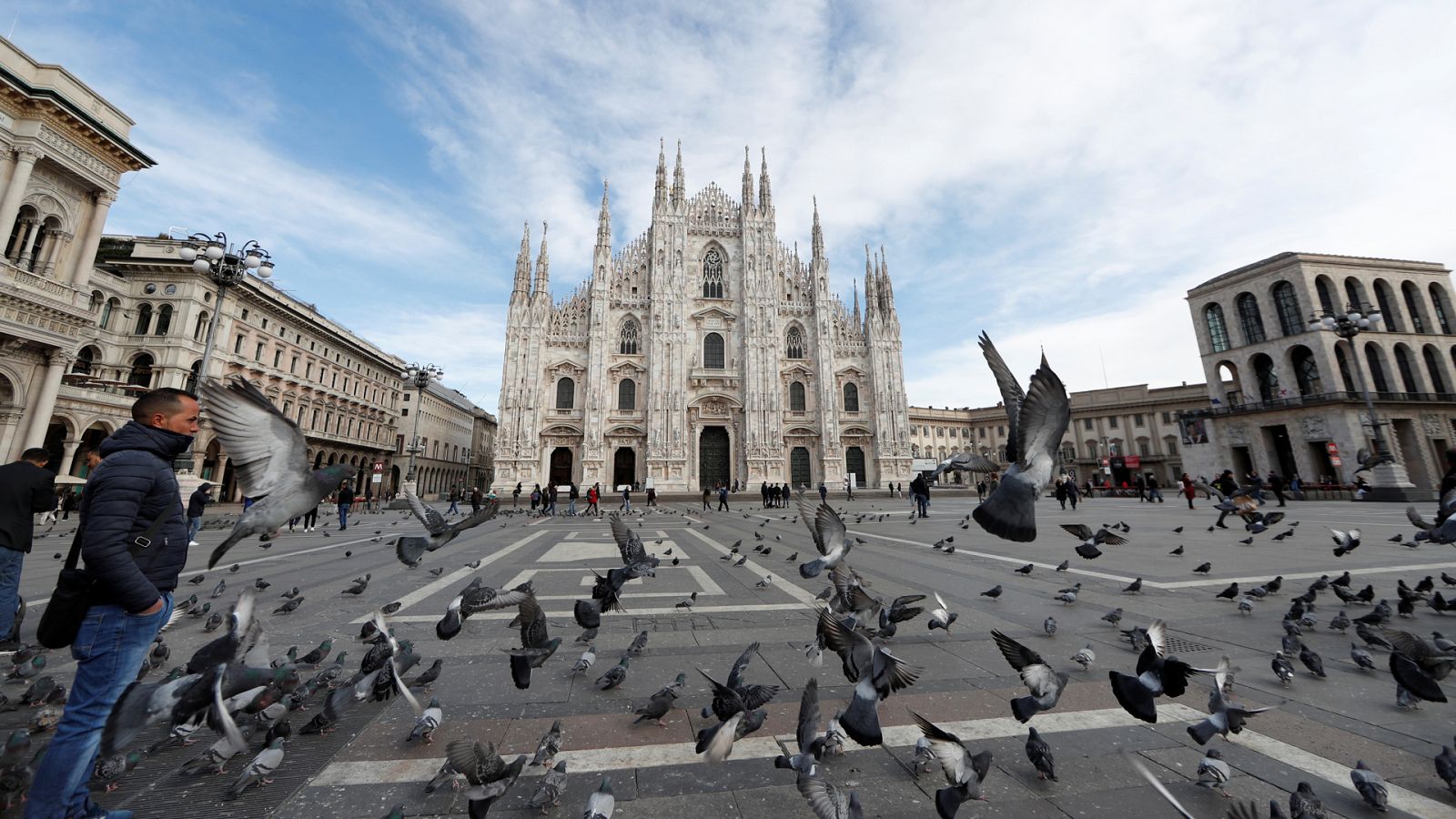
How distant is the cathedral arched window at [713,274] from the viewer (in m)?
35.2

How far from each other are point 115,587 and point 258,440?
3.28ft

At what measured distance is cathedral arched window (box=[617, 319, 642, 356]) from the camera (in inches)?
1316

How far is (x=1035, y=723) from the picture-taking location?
8.90 ft

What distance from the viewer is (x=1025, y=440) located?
3.14m

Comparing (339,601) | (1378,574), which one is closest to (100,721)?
(339,601)

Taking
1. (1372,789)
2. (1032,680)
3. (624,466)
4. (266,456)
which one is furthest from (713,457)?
(1372,789)

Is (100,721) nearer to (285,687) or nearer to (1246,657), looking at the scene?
(285,687)

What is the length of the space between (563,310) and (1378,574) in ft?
111

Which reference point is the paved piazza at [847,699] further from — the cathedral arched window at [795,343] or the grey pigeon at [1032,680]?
the cathedral arched window at [795,343]

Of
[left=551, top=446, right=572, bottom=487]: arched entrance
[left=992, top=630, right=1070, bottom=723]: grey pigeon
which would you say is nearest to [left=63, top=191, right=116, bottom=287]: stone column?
[left=551, top=446, right=572, bottom=487]: arched entrance

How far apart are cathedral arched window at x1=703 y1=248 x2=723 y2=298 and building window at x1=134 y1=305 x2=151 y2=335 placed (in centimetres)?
2893

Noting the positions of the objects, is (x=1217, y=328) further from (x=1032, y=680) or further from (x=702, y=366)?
(x=1032, y=680)

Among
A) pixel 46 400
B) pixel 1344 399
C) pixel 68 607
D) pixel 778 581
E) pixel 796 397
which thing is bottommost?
pixel 778 581

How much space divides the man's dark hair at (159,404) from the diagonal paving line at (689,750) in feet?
5.92
